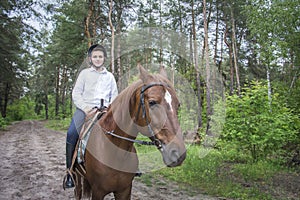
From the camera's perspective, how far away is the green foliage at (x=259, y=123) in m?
6.98

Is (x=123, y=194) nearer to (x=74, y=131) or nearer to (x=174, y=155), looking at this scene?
(x=74, y=131)

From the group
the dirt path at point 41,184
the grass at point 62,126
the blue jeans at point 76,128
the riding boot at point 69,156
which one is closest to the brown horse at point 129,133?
the riding boot at point 69,156

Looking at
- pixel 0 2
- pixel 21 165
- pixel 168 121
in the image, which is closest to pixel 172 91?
pixel 168 121

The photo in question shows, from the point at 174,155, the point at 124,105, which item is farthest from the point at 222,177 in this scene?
the point at 174,155

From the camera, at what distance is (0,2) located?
1140 cm

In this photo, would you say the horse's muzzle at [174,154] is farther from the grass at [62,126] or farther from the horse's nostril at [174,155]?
the grass at [62,126]

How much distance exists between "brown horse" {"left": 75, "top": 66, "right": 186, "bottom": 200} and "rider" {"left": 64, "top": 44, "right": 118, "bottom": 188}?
54cm

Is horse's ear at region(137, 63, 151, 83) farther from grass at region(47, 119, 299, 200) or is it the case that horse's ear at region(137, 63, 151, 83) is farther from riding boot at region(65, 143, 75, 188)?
grass at region(47, 119, 299, 200)

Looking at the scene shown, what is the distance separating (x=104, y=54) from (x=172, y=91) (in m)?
1.85

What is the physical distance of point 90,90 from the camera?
11.2ft

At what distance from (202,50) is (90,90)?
19262mm

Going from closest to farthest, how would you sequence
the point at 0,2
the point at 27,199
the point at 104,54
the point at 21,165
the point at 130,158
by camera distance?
the point at 130,158, the point at 104,54, the point at 27,199, the point at 21,165, the point at 0,2

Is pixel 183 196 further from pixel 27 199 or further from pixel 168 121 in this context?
pixel 168 121

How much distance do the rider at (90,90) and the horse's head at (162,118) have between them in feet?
4.81
